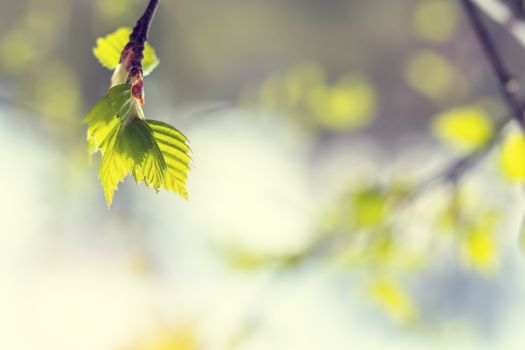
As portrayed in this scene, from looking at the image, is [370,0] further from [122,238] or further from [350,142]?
[122,238]

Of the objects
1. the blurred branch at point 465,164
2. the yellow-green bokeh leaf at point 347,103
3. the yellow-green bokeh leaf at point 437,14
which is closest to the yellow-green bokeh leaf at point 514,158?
the blurred branch at point 465,164

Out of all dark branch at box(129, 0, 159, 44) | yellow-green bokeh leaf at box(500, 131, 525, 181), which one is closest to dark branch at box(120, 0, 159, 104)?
dark branch at box(129, 0, 159, 44)

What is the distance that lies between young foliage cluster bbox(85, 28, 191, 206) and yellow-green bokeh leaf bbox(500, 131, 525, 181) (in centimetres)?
60

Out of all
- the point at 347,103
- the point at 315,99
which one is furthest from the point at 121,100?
the point at 315,99

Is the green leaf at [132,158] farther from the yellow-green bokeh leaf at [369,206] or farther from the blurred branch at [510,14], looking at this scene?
the yellow-green bokeh leaf at [369,206]

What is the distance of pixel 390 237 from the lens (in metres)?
1.37

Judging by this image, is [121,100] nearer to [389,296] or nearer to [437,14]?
[389,296]

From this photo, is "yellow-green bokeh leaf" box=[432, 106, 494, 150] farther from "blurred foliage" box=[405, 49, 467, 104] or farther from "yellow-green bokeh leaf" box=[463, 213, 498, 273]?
"blurred foliage" box=[405, 49, 467, 104]

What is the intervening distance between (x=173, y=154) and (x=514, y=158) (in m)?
0.62

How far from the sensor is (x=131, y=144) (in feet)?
1.55

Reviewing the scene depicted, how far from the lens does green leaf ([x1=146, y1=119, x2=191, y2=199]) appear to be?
48 cm

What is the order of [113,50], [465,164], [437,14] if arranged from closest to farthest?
[113,50] → [465,164] → [437,14]

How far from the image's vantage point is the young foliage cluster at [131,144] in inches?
18.6

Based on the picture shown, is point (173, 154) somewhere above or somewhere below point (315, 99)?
below
